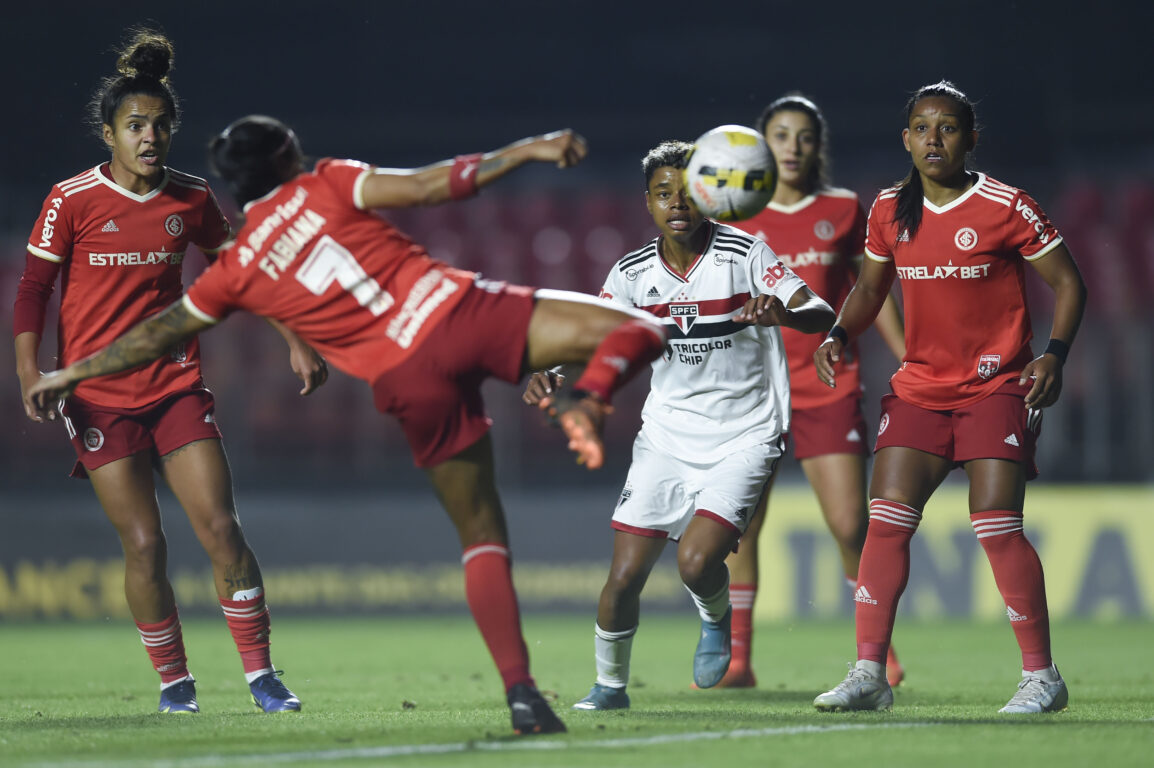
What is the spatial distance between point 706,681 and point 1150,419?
7522 millimetres

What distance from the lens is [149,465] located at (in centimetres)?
611

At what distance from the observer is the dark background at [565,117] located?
13453mm

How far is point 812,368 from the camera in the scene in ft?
23.8

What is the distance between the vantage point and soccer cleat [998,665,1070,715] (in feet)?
18.2

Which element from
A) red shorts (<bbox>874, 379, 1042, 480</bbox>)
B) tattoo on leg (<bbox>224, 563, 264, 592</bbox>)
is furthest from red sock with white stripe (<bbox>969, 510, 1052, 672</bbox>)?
tattoo on leg (<bbox>224, 563, 264, 592</bbox>)

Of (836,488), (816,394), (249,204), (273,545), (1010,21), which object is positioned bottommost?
(273,545)

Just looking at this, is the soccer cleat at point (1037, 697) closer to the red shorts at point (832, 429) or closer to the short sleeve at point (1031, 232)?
the short sleeve at point (1031, 232)

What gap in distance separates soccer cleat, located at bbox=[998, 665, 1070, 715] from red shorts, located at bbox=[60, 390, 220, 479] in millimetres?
3262

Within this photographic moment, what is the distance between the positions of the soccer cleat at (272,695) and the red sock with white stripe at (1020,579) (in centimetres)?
273

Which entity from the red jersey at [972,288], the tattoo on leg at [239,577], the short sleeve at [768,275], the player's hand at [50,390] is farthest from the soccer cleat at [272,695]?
the red jersey at [972,288]

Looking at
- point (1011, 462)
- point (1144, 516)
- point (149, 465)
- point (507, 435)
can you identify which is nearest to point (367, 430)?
point (507, 435)

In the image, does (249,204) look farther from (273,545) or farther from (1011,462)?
(273,545)

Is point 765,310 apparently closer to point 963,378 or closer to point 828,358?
point 828,358

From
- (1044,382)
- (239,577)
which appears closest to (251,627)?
(239,577)
